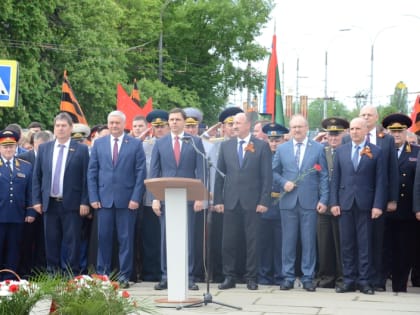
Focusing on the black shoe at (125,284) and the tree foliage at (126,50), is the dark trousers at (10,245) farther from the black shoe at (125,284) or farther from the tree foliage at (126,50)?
the tree foliage at (126,50)

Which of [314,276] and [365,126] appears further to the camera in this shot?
[314,276]

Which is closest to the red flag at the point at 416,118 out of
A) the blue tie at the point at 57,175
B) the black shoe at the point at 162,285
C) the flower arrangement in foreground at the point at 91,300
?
the black shoe at the point at 162,285

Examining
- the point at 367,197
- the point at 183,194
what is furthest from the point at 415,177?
the point at 183,194

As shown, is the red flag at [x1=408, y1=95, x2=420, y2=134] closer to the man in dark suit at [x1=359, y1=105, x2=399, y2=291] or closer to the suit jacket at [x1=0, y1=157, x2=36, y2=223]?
the man in dark suit at [x1=359, y1=105, x2=399, y2=291]

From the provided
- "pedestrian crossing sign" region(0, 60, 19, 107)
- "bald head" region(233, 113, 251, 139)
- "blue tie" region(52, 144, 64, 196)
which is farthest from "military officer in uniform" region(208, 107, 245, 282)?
"pedestrian crossing sign" region(0, 60, 19, 107)

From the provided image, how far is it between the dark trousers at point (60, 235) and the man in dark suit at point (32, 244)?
2.06 ft

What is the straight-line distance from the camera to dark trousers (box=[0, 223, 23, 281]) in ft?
40.8

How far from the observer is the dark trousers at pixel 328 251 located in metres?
12.5

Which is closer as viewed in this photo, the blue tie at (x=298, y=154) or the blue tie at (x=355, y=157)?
the blue tie at (x=355, y=157)

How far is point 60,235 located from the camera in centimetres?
1252

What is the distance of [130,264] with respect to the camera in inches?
481

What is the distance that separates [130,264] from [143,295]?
0.98 metres

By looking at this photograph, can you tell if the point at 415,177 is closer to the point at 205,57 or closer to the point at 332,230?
the point at 332,230

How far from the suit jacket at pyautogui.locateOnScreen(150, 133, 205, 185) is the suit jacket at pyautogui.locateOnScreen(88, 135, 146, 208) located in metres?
0.29
